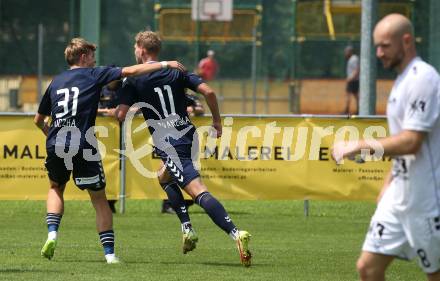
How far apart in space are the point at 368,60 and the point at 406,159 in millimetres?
11563

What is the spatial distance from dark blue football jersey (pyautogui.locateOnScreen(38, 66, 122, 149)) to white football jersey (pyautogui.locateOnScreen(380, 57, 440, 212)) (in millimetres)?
4182

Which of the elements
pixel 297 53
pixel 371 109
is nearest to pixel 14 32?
pixel 297 53

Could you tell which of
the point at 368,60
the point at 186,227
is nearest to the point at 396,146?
the point at 186,227

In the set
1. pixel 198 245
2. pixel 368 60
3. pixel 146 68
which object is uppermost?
pixel 146 68

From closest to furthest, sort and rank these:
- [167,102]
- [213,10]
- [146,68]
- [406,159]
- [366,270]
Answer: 1. [406,159]
2. [366,270]
3. [146,68]
4. [167,102]
5. [213,10]

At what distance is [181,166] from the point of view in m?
10.9

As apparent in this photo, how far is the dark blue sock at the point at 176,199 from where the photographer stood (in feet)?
37.3

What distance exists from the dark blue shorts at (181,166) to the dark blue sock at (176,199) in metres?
0.48

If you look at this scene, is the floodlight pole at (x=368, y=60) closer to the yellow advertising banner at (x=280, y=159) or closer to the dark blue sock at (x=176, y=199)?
the yellow advertising banner at (x=280, y=159)

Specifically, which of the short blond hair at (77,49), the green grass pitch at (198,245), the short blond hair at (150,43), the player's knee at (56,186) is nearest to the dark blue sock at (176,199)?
Result: the green grass pitch at (198,245)

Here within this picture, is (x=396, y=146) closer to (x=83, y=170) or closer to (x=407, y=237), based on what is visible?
(x=407, y=237)

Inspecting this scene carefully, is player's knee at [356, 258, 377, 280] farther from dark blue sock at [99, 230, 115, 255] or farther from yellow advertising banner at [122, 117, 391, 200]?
yellow advertising banner at [122, 117, 391, 200]

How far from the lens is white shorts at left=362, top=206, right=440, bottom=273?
6.82 meters

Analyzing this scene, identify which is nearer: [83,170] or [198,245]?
[83,170]
